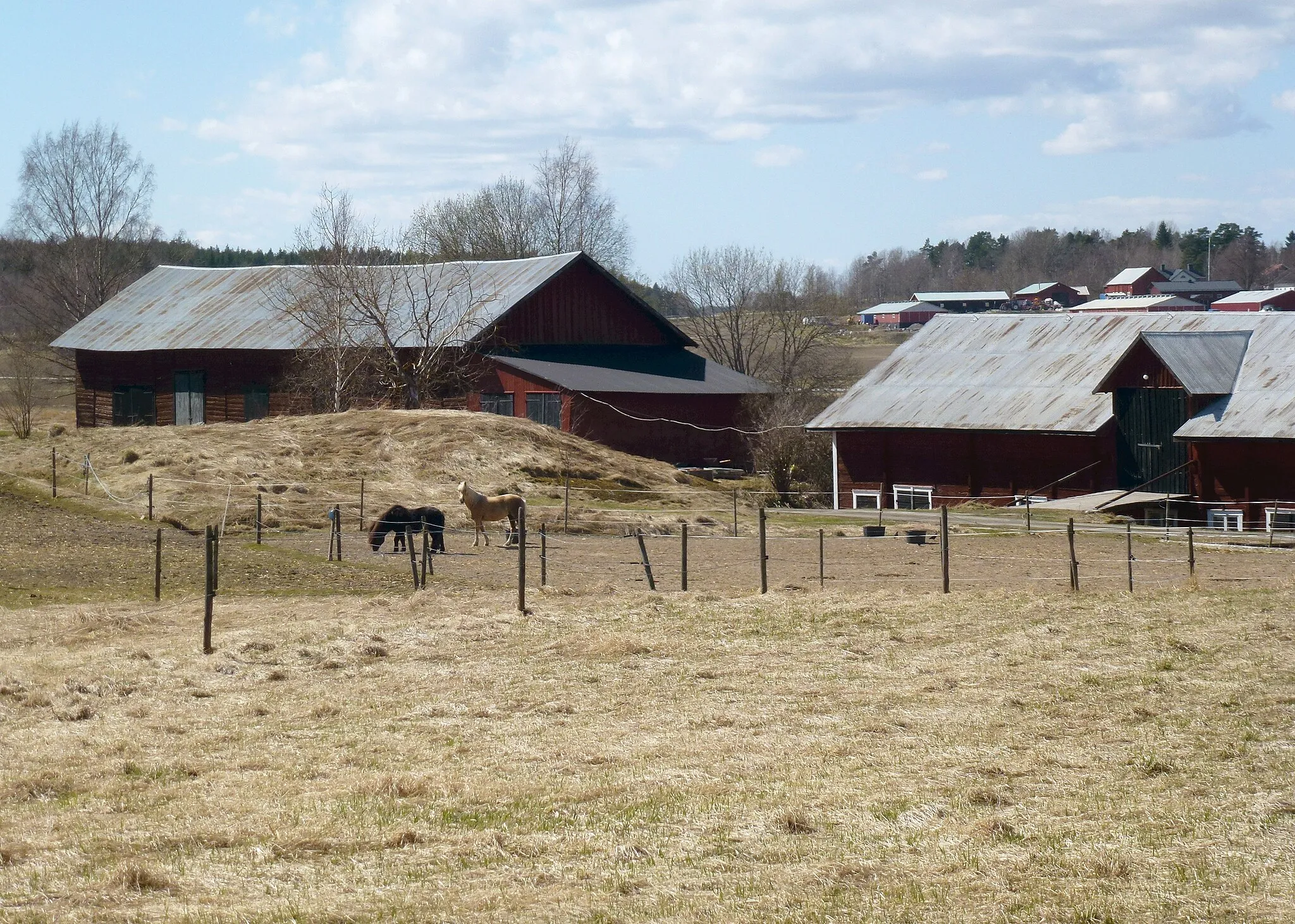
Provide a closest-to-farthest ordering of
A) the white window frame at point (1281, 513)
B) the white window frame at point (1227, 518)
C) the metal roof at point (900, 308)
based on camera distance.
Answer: the white window frame at point (1281, 513) → the white window frame at point (1227, 518) → the metal roof at point (900, 308)

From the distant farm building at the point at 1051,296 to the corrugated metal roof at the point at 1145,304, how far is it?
50.3 feet

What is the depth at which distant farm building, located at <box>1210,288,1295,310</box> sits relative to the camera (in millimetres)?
124000

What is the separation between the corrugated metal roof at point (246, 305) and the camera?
52781mm

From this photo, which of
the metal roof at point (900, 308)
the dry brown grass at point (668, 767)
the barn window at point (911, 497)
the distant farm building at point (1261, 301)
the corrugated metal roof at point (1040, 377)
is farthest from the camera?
the metal roof at point (900, 308)

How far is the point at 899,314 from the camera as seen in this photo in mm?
153750

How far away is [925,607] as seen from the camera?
19.0m

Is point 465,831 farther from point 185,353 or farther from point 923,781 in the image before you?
point 185,353

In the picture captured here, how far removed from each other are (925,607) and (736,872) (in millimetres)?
11469

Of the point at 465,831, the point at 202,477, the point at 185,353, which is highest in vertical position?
the point at 185,353

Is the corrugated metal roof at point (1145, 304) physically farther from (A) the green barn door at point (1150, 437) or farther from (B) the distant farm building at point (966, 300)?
(A) the green barn door at point (1150, 437)

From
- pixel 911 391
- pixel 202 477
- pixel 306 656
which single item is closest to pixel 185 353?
pixel 202 477

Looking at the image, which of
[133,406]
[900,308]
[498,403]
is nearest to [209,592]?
[498,403]

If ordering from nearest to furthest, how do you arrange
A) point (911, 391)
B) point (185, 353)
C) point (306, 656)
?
point (306, 656), point (911, 391), point (185, 353)

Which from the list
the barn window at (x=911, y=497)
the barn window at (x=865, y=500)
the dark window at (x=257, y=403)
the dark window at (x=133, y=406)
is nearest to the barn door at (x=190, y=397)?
the dark window at (x=133, y=406)
